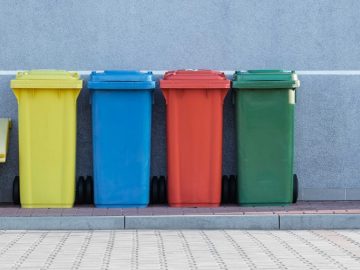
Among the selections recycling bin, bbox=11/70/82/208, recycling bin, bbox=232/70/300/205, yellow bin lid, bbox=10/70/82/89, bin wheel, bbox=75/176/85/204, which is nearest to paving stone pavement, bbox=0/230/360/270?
recycling bin, bbox=11/70/82/208

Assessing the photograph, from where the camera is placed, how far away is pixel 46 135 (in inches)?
464

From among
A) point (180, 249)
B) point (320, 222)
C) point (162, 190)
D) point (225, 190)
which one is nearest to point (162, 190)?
point (162, 190)

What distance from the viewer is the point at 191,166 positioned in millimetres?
11977

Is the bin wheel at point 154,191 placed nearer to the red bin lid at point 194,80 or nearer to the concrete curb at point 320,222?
the red bin lid at point 194,80

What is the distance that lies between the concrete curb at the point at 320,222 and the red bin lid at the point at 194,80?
1.77 metres

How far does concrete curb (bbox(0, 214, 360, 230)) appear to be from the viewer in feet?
35.5

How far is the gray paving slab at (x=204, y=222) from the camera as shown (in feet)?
35.7

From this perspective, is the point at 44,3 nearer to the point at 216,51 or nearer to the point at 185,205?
the point at 216,51

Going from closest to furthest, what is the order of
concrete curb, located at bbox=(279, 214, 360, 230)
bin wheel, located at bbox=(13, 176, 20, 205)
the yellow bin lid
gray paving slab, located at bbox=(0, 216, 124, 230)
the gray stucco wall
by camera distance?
gray paving slab, located at bbox=(0, 216, 124, 230) → concrete curb, located at bbox=(279, 214, 360, 230) → the yellow bin lid → bin wheel, located at bbox=(13, 176, 20, 205) → the gray stucco wall

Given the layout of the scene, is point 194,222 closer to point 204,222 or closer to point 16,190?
point 204,222

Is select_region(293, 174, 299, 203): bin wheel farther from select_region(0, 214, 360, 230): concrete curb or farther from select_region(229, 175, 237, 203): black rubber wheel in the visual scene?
select_region(0, 214, 360, 230): concrete curb

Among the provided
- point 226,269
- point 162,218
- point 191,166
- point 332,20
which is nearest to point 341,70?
point 332,20

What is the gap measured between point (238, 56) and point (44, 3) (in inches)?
89.9

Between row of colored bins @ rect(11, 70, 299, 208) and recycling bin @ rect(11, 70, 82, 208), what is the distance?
1 centimetres
